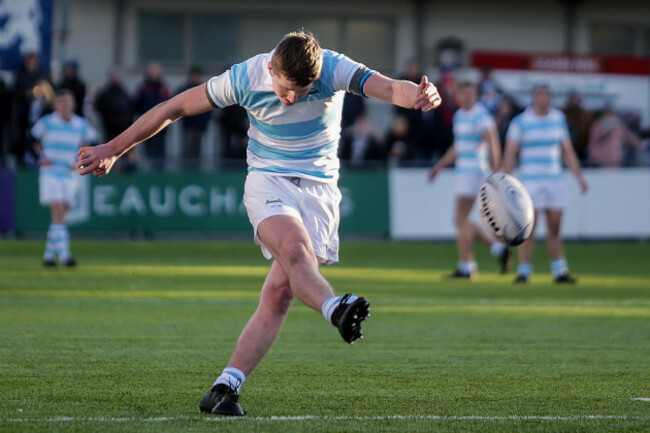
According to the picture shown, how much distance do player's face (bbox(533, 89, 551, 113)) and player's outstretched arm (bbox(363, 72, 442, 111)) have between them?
355 inches

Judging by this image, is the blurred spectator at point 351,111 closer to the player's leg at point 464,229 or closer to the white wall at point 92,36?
the player's leg at point 464,229

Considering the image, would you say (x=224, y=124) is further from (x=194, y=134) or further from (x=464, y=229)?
(x=464, y=229)

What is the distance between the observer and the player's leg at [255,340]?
604cm

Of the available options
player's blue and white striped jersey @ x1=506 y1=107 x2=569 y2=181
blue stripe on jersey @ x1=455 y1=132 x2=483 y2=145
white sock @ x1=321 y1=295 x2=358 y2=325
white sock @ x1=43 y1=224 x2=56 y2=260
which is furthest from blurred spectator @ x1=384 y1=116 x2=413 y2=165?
white sock @ x1=321 y1=295 x2=358 y2=325

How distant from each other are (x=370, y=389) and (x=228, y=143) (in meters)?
16.8

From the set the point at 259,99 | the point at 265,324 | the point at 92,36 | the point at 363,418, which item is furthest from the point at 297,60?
the point at 92,36

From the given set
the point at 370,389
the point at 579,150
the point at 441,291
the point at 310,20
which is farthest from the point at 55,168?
→ the point at 310,20

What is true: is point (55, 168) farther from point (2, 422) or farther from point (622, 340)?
point (2, 422)

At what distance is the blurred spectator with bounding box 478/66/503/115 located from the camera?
23473 mm

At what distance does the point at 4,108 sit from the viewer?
72.3ft

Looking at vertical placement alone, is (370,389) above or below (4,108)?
below

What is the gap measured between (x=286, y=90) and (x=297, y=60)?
24 cm

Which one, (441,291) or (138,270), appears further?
(138,270)

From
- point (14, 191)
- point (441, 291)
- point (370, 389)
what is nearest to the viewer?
point (370, 389)
